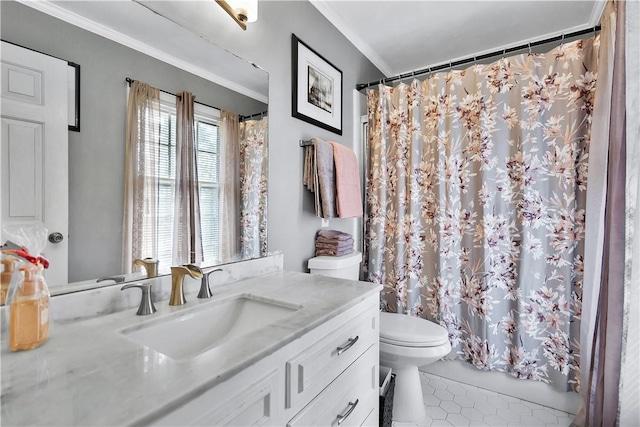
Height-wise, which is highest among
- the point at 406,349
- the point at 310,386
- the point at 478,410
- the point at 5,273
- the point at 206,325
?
the point at 5,273

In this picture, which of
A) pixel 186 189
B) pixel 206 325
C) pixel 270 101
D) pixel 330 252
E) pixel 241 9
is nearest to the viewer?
pixel 206 325

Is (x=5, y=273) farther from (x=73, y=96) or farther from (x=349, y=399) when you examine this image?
(x=349, y=399)

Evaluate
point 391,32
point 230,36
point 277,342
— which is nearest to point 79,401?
point 277,342

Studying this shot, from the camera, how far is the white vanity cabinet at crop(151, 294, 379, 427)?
0.59 m

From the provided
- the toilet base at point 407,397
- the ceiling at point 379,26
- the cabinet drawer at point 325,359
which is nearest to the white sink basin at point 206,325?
the cabinet drawer at point 325,359

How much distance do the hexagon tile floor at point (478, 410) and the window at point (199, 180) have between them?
4.70 ft

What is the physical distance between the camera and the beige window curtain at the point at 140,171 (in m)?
0.95

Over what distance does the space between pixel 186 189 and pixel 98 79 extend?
1.35ft

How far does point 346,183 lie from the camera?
6.11 feet

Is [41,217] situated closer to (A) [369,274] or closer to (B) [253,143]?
(B) [253,143]

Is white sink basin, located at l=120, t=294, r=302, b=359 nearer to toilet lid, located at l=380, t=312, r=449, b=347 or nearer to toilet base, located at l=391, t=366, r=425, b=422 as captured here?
toilet lid, located at l=380, t=312, r=449, b=347

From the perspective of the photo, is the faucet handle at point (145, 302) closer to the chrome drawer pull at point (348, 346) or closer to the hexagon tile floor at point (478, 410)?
the chrome drawer pull at point (348, 346)

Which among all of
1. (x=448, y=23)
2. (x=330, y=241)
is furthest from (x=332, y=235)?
(x=448, y=23)

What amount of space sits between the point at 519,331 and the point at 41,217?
224 cm
